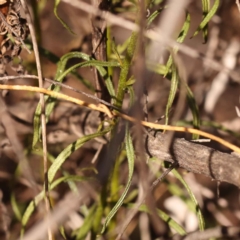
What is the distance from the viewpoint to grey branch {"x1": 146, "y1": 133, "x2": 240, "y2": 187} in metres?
0.83

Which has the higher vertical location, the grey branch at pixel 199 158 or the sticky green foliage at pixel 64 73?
the sticky green foliage at pixel 64 73

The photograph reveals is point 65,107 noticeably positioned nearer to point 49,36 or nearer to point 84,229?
point 84,229

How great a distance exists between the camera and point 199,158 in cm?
93

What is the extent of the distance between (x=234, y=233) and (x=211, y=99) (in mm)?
884

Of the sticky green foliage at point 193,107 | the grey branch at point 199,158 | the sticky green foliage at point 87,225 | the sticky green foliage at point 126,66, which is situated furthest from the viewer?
the sticky green foliage at point 87,225

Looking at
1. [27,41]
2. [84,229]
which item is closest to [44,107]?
[27,41]

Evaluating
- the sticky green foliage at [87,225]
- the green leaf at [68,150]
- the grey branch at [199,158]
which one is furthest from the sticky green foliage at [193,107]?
the sticky green foliage at [87,225]

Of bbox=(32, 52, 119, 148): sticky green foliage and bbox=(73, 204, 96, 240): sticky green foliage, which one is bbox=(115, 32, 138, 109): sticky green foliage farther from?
bbox=(73, 204, 96, 240): sticky green foliage

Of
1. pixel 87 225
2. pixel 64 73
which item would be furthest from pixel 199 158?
pixel 87 225

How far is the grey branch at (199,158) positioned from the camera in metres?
0.83

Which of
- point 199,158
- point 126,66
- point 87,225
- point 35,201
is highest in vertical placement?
point 126,66

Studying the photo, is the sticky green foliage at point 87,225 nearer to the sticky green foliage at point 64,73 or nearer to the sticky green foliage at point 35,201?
the sticky green foliage at point 35,201

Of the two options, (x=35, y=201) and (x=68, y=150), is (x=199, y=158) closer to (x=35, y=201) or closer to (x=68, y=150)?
(x=68, y=150)

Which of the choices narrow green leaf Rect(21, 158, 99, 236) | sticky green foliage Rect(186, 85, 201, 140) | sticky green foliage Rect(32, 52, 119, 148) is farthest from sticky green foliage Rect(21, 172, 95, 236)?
sticky green foliage Rect(186, 85, 201, 140)
